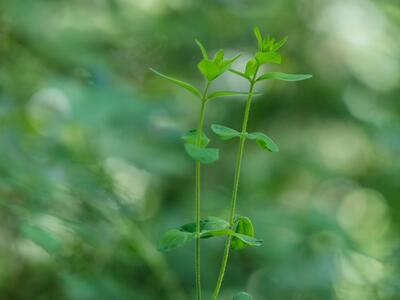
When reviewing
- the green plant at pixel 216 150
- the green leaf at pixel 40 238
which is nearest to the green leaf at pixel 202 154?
the green plant at pixel 216 150

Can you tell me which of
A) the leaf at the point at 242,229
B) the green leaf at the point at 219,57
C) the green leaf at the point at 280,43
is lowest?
the leaf at the point at 242,229

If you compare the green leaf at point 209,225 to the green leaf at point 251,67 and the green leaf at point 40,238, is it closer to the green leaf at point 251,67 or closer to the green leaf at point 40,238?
the green leaf at point 251,67

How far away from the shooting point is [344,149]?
206 cm

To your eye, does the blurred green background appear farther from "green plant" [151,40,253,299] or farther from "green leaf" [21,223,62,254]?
"green plant" [151,40,253,299]

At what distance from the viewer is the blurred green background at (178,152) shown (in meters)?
1.01

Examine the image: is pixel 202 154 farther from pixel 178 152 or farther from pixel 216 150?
pixel 178 152

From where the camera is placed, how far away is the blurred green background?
1006 mm

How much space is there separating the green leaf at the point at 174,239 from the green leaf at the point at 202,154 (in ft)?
0.11

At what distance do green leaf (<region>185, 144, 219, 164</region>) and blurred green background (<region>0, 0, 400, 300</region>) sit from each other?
1.26ft

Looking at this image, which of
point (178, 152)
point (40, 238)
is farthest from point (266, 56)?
point (178, 152)

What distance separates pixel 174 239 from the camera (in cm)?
33

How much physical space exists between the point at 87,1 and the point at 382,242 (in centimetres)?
97

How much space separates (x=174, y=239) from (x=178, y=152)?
116 centimetres

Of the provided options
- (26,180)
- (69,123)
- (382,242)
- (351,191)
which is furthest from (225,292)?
(351,191)
